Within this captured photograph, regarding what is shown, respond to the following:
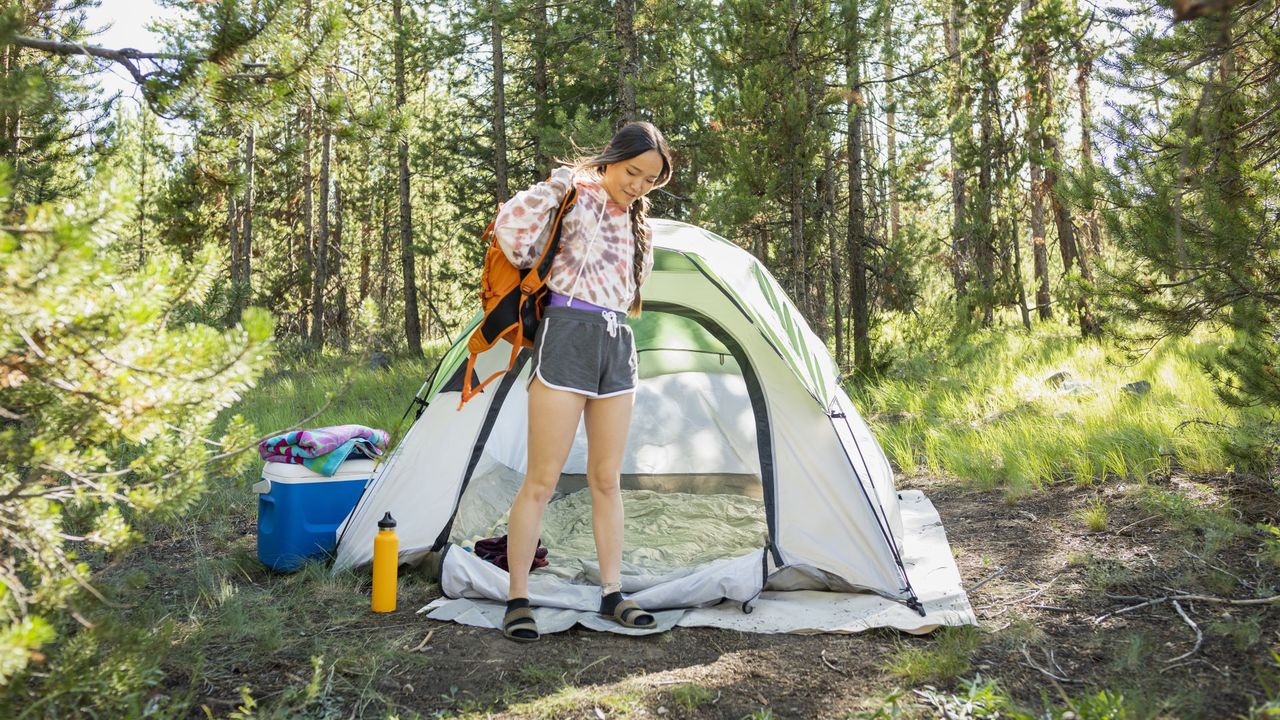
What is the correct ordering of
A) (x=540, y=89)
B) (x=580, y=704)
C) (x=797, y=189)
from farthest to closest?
(x=540, y=89), (x=797, y=189), (x=580, y=704)

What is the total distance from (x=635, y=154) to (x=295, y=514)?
6.99ft

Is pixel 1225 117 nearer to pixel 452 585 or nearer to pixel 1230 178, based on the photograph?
pixel 1230 178

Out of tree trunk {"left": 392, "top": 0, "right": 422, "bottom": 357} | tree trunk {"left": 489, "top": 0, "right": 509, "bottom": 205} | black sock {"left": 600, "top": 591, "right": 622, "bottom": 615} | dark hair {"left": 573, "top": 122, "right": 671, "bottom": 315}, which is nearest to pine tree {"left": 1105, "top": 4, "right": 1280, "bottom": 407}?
dark hair {"left": 573, "top": 122, "right": 671, "bottom": 315}

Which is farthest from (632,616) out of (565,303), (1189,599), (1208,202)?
(1208,202)

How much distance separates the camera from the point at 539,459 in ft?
9.81

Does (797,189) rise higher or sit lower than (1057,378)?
higher

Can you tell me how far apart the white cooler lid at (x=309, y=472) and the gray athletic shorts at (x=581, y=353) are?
4.47ft

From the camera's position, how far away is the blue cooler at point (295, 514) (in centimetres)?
371

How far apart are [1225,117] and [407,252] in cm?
966

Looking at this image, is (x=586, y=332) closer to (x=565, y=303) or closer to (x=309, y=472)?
(x=565, y=303)

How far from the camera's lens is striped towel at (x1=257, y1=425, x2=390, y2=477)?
376 centimetres

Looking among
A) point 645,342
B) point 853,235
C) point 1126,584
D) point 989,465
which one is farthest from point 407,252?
point 1126,584

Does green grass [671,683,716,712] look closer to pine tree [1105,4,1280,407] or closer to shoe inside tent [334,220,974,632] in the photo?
shoe inside tent [334,220,974,632]

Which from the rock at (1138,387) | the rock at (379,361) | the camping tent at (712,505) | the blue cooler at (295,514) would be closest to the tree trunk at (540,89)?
the rock at (379,361)
